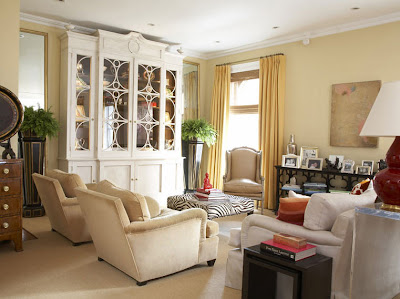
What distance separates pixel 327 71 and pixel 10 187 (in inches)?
170

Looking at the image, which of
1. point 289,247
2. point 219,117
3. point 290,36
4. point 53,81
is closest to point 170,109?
point 219,117

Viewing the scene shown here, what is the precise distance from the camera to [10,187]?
3463 millimetres

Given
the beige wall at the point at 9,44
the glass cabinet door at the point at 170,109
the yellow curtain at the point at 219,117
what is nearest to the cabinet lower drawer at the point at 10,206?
the beige wall at the point at 9,44

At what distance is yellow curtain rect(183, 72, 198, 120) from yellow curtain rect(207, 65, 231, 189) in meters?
0.36

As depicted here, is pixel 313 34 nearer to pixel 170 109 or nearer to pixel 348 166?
pixel 348 166

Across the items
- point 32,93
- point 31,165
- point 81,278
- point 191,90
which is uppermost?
point 191,90

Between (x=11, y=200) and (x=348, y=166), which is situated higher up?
(x=348, y=166)

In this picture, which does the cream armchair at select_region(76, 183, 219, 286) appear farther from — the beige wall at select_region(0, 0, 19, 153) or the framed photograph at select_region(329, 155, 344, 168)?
the framed photograph at select_region(329, 155, 344, 168)

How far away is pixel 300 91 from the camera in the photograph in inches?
218

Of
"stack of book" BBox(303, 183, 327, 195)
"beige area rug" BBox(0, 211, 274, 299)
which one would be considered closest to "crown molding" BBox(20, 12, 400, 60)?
"stack of book" BBox(303, 183, 327, 195)

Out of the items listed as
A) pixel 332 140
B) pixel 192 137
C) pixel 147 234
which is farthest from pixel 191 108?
pixel 147 234

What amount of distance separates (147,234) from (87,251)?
3.97 feet

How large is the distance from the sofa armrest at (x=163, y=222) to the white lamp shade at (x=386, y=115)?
147 centimetres

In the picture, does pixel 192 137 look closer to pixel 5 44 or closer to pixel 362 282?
pixel 5 44
